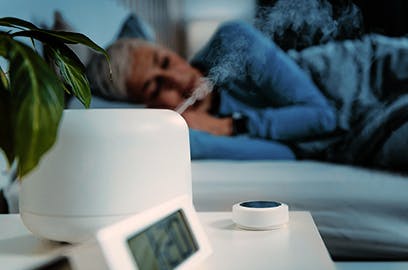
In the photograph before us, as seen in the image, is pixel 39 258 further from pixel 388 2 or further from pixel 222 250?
pixel 388 2

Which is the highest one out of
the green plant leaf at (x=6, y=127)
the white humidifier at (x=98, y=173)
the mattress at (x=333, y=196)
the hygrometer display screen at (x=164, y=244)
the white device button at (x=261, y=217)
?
the green plant leaf at (x=6, y=127)

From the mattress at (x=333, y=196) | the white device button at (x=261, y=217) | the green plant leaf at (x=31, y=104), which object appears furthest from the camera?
the mattress at (x=333, y=196)

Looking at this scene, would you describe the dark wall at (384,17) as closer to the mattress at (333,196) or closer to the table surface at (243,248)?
the mattress at (333,196)

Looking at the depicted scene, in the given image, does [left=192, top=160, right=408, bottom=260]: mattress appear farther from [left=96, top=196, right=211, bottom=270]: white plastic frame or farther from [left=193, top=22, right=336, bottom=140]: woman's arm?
[left=96, top=196, right=211, bottom=270]: white plastic frame

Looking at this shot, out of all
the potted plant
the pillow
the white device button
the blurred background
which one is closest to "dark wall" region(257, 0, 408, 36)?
the blurred background

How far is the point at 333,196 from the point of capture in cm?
124

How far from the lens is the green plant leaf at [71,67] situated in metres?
0.70

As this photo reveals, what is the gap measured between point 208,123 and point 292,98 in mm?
211

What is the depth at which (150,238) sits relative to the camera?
590 mm

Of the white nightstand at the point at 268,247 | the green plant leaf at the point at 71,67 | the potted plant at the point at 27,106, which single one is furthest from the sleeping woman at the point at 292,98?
the potted plant at the point at 27,106

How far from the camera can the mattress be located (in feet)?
4.03

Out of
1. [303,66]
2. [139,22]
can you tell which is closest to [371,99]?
[303,66]

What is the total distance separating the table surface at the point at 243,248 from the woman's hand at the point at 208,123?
383 millimetres

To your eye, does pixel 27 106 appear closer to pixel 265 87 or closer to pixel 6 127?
pixel 6 127
